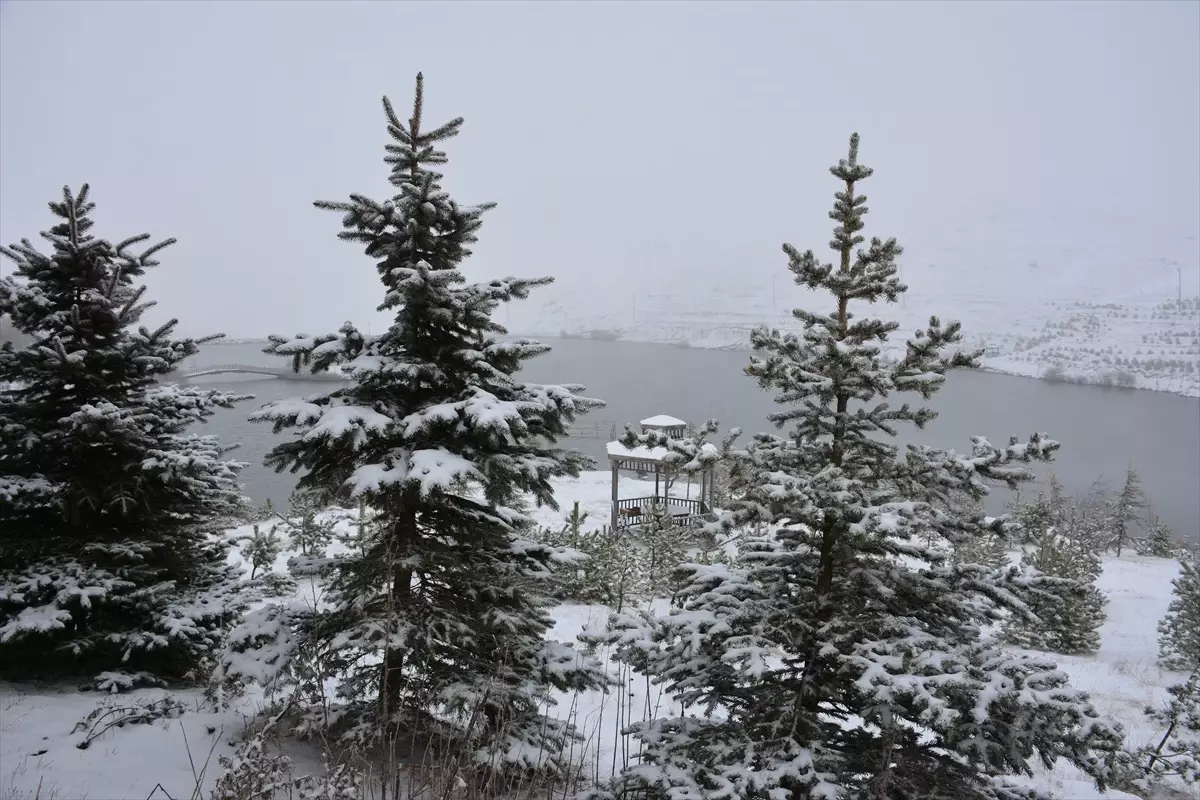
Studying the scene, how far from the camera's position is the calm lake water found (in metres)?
34.5

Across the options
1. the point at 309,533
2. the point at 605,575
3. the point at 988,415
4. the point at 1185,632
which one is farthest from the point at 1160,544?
the point at 309,533

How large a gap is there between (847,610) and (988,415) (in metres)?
61.2

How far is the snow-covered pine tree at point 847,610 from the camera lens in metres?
3.15

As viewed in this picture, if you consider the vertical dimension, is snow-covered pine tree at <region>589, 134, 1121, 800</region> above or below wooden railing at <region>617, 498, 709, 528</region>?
above

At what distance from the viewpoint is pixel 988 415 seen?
55125 mm

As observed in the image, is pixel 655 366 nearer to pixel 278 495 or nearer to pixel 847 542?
pixel 278 495

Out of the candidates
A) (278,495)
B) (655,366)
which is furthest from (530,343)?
(655,366)

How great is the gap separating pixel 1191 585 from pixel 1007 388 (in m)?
71.5

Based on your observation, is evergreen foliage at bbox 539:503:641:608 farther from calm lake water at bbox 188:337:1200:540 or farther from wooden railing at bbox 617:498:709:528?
calm lake water at bbox 188:337:1200:540

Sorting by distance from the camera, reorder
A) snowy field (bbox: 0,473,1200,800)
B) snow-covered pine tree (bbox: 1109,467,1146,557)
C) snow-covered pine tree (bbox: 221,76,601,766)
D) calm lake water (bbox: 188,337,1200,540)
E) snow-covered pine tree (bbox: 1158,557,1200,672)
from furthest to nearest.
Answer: calm lake water (bbox: 188,337,1200,540), snow-covered pine tree (bbox: 1109,467,1146,557), snow-covered pine tree (bbox: 1158,557,1200,672), snow-covered pine tree (bbox: 221,76,601,766), snowy field (bbox: 0,473,1200,800)

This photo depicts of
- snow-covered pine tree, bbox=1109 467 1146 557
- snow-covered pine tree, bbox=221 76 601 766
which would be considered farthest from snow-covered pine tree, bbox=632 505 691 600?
snow-covered pine tree, bbox=1109 467 1146 557

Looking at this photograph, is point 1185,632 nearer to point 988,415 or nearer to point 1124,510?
point 1124,510

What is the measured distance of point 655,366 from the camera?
78812 mm

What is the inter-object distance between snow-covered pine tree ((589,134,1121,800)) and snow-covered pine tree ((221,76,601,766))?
1.19 m
